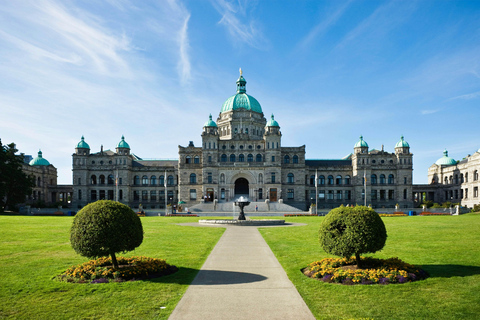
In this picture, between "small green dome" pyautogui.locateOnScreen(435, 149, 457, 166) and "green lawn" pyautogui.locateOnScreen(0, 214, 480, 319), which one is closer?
"green lawn" pyautogui.locateOnScreen(0, 214, 480, 319)

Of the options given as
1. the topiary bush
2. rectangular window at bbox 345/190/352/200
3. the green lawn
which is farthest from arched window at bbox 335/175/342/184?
the topiary bush

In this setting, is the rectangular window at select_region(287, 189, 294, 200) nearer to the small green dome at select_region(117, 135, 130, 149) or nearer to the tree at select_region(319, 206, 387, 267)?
the small green dome at select_region(117, 135, 130, 149)

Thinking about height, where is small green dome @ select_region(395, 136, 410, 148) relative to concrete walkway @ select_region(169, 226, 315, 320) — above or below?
above

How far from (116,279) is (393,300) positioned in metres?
9.82

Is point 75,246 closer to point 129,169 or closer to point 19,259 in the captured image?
point 19,259

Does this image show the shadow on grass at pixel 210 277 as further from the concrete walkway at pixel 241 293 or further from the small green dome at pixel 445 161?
the small green dome at pixel 445 161

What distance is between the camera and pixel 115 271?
14359 millimetres

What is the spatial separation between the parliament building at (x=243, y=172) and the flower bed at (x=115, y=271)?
225 ft

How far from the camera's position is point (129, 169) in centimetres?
9219

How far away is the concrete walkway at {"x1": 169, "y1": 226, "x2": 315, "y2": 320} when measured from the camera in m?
10.4

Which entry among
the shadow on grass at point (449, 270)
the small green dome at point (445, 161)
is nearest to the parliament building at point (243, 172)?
the small green dome at point (445, 161)

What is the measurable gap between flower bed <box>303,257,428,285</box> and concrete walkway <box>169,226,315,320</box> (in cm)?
145

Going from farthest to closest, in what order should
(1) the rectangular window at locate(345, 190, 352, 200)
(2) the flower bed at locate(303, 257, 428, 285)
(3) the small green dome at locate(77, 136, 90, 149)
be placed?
(1) the rectangular window at locate(345, 190, 352, 200) → (3) the small green dome at locate(77, 136, 90, 149) → (2) the flower bed at locate(303, 257, 428, 285)

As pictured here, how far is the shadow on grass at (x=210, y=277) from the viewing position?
1384cm
